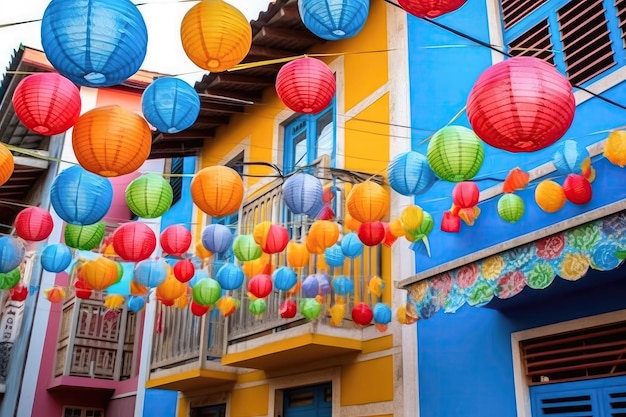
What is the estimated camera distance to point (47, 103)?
4980 mm

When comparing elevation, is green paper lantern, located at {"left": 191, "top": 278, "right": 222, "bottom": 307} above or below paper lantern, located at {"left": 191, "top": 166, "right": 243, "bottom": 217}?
below

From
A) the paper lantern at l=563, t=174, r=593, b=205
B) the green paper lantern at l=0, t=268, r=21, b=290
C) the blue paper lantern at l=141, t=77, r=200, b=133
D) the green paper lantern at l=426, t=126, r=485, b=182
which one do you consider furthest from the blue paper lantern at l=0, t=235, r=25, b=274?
the paper lantern at l=563, t=174, r=593, b=205

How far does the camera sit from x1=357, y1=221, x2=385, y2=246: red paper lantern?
686cm

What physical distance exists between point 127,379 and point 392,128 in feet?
32.9

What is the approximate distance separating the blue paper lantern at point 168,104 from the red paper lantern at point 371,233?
2.42 meters

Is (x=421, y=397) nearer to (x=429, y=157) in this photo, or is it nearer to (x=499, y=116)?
(x=429, y=157)

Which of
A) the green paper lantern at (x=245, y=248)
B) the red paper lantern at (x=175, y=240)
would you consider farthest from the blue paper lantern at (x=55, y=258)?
the green paper lantern at (x=245, y=248)

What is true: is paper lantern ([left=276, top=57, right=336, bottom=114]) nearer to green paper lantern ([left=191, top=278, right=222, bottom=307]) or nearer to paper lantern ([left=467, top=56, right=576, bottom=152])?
paper lantern ([left=467, top=56, right=576, bottom=152])

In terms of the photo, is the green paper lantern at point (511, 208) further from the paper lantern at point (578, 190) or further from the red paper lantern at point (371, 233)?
the red paper lantern at point (371, 233)

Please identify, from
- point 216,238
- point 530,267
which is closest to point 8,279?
point 216,238

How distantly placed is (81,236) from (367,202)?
3.26 metres

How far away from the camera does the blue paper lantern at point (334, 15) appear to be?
4438 millimetres

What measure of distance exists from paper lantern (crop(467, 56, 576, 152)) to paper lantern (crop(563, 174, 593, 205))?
1.93 meters

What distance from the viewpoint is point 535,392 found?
6.01m
